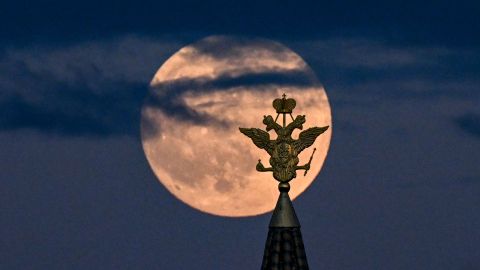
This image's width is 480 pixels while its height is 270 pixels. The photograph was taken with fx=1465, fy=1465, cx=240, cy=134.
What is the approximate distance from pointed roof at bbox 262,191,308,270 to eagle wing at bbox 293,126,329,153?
8.36 ft

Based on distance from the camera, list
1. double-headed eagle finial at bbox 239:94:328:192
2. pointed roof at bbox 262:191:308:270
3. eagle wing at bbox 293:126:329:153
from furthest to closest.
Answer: eagle wing at bbox 293:126:329:153 < double-headed eagle finial at bbox 239:94:328:192 < pointed roof at bbox 262:191:308:270

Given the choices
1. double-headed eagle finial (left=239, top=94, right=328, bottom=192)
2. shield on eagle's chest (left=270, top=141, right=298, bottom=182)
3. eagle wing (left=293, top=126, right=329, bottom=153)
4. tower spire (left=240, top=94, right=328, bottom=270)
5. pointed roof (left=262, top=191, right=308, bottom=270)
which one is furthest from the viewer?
eagle wing (left=293, top=126, right=329, bottom=153)

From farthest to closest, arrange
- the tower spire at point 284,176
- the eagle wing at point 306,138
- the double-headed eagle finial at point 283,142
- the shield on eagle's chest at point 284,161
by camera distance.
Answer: the eagle wing at point 306,138
the double-headed eagle finial at point 283,142
the shield on eagle's chest at point 284,161
the tower spire at point 284,176

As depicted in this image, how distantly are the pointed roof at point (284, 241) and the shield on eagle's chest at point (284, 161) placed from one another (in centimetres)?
95

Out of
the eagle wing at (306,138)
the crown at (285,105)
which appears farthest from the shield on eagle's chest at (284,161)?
the crown at (285,105)

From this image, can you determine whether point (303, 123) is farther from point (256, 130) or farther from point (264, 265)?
point (264, 265)

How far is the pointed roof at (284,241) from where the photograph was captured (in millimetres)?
75875

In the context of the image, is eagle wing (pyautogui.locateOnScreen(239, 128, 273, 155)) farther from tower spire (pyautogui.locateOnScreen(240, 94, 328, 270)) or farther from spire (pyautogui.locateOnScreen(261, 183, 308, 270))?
spire (pyautogui.locateOnScreen(261, 183, 308, 270))

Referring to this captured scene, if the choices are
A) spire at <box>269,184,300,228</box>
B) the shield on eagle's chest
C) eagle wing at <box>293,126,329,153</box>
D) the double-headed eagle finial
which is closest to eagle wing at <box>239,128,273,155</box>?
the double-headed eagle finial

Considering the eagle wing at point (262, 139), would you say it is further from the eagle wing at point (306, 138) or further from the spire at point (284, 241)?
the spire at point (284, 241)

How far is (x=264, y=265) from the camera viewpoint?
7606 centimetres

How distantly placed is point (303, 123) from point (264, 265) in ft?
25.4

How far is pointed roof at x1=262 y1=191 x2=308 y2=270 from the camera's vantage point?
7588cm

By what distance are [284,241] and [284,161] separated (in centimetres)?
416
